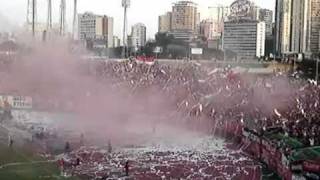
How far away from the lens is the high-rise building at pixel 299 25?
70500 mm

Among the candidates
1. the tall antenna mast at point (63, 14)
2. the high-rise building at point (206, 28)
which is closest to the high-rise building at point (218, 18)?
the high-rise building at point (206, 28)

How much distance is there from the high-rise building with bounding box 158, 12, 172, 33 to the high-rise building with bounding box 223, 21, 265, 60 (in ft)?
62.5

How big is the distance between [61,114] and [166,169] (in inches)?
566

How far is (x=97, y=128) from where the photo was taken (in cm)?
2788

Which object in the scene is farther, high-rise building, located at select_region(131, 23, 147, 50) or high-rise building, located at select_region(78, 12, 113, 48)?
high-rise building, located at select_region(131, 23, 147, 50)

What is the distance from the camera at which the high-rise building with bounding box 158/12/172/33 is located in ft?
351

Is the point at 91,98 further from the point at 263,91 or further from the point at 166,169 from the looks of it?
the point at 166,169

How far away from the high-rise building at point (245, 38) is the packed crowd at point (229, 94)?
43081 mm

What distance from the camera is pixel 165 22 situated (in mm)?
108438

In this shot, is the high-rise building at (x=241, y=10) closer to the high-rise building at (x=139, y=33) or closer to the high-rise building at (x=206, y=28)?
the high-rise building at (x=206, y=28)

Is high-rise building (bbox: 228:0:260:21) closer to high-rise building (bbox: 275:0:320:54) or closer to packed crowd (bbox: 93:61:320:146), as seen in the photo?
high-rise building (bbox: 275:0:320:54)

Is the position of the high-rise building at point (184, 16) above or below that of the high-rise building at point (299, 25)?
above

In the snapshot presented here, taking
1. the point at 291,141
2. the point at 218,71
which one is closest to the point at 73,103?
the point at 218,71

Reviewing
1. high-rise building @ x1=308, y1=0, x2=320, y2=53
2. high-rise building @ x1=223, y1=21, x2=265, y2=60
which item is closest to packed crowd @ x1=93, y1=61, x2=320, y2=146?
high-rise building @ x1=308, y1=0, x2=320, y2=53
